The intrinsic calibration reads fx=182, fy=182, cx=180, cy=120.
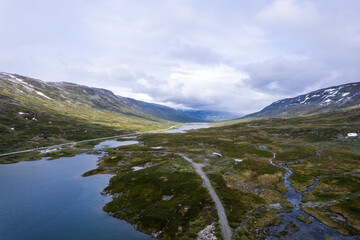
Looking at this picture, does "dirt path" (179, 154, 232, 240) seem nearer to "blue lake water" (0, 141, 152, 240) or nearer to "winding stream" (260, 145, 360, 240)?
"winding stream" (260, 145, 360, 240)

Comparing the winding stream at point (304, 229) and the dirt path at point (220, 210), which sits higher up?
the dirt path at point (220, 210)

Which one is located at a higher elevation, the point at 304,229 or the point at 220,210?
the point at 220,210

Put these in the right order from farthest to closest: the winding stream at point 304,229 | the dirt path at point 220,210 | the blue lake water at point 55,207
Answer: the blue lake water at point 55,207 < the dirt path at point 220,210 < the winding stream at point 304,229

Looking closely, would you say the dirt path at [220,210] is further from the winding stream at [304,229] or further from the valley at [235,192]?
the winding stream at [304,229]

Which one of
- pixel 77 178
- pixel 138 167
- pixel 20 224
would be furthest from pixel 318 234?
pixel 77 178

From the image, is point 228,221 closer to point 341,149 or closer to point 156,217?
point 156,217

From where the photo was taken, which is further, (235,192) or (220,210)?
(235,192)

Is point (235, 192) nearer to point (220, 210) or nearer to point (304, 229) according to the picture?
point (220, 210)

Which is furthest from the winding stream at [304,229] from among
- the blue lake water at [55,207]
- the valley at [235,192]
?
the blue lake water at [55,207]

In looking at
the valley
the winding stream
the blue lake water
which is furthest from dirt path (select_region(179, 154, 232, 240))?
the blue lake water

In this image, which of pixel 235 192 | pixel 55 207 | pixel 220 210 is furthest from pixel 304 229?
pixel 55 207
